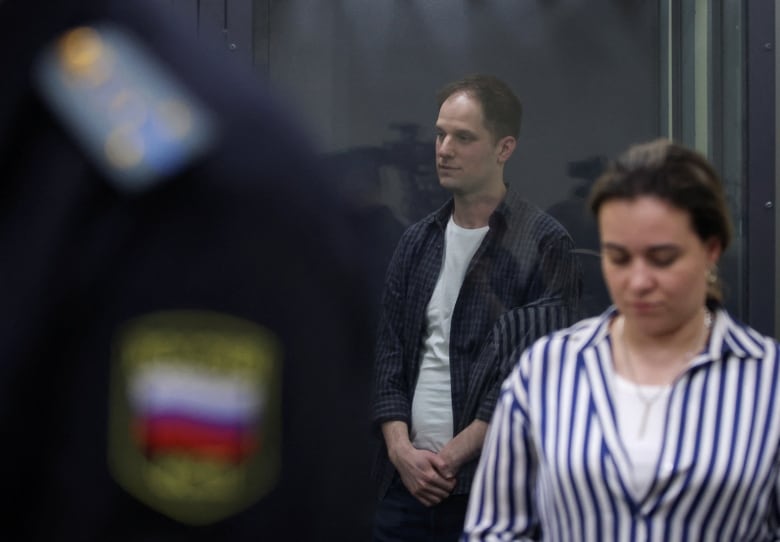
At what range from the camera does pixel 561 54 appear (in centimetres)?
431

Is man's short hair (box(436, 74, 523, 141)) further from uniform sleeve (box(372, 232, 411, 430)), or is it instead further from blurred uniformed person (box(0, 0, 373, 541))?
blurred uniformed person (box(0, 0, 373, 541))

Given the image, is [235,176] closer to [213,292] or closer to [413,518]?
[213,292]

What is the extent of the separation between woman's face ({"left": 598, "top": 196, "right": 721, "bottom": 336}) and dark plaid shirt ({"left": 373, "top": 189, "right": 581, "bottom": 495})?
51.1 inches

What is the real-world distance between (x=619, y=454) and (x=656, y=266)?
0.38 meters

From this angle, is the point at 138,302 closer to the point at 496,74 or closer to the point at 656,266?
the point at 656,266

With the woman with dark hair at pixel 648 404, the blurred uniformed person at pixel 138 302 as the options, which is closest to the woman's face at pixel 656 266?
the woman with dark hair at pixel 648 404

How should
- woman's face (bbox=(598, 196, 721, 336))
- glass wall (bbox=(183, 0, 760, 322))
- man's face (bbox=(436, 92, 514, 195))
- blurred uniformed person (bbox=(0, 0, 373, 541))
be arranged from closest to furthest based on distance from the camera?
blurred uniformed person (bbox=(0, 0, 373, 541)) → woman's face (bbox=(598, 196, 721, 336)) → man's face (bbox=(436, 92, 514, 195)) → glass wall (bbox=(183, 0, 760, 322))

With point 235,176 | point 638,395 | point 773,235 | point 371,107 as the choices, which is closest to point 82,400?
point 235,176

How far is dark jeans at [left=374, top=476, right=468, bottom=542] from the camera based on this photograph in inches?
154

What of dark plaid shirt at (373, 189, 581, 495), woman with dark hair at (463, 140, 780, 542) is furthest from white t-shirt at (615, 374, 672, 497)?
dark plaid shirt at (373, 189, 581, 495)

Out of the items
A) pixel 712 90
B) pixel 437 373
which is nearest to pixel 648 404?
pixel 437 373

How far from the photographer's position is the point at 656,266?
2.61 m

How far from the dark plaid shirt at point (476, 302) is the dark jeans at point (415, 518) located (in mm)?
41

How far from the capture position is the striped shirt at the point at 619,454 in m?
2.43
